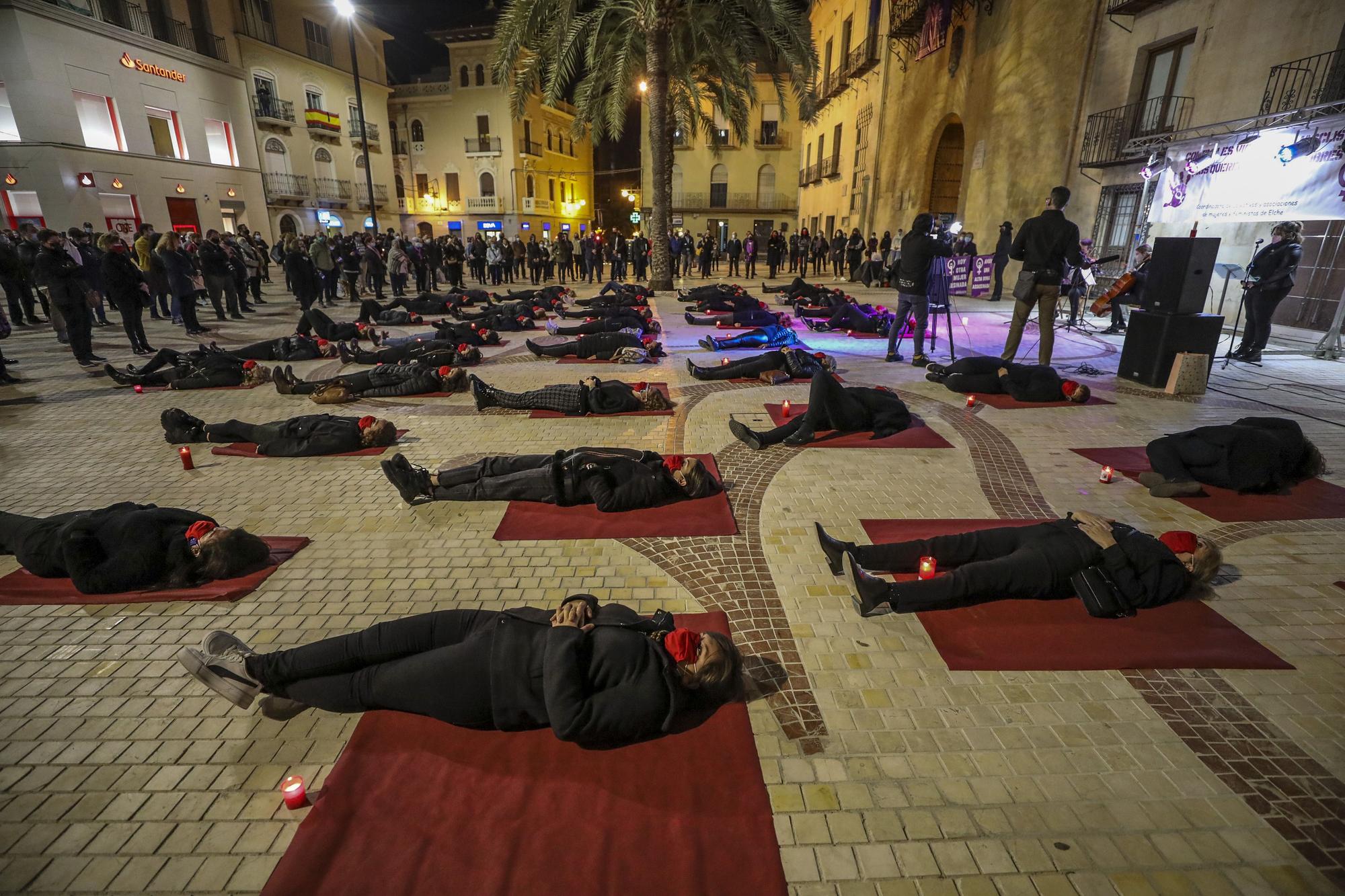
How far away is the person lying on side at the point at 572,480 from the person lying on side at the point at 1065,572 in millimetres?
1710

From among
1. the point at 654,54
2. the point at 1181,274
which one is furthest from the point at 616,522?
the point at 654,54

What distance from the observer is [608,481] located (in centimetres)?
497

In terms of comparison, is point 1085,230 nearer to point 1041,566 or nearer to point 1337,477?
point 1337,477

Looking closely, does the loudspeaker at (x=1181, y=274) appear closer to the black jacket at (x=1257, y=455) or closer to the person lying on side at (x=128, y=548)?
the black jacket at (x=1257, y=455)

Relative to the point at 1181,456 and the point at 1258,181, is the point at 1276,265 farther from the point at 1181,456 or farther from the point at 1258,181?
the point at 1181,456

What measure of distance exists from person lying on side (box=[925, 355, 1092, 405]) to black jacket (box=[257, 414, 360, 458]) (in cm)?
724

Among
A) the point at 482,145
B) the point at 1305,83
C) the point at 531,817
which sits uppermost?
the point at 482,145

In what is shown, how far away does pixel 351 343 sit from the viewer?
37.7 feet

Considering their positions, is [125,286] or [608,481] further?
[125,286]

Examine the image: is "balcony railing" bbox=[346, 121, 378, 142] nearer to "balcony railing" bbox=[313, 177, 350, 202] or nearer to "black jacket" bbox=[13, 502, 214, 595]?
"balcony railing" bbox=[313, 177, 350, 202]

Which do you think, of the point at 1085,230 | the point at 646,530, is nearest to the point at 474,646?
the point at 646,530

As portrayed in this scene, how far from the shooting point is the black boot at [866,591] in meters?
3.61

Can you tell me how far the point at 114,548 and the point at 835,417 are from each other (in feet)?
18.7

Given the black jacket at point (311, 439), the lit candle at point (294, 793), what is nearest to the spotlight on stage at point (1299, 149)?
the black jacket at point (311, 439)
